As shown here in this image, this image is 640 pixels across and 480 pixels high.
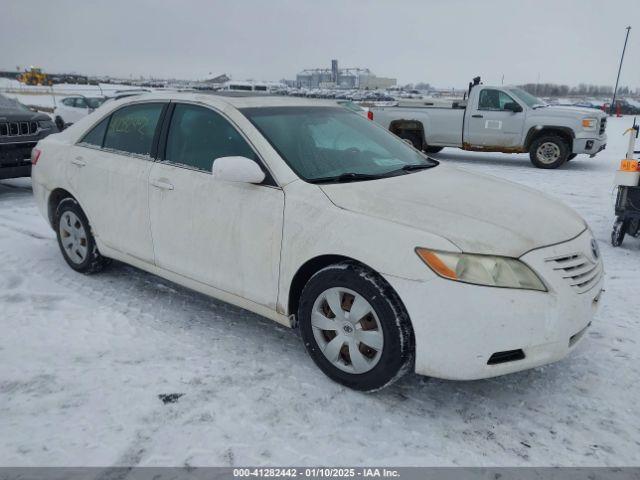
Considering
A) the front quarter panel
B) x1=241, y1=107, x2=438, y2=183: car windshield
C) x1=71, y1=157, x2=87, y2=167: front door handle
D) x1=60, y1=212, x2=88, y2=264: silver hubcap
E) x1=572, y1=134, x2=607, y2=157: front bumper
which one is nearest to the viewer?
the front quarter panel

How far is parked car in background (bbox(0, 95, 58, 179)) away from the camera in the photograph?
7.91 metres

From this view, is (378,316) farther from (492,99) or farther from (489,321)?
(492,99)

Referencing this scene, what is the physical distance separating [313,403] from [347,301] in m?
0.61

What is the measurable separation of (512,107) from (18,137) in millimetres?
10422

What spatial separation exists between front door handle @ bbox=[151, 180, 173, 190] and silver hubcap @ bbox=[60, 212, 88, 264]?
3.99 ft

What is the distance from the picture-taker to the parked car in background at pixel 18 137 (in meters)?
7.91

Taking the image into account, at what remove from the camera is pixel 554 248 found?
2.86 meters

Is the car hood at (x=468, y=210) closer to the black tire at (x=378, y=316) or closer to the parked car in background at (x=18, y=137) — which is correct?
the black tire at (x=378, y=316)

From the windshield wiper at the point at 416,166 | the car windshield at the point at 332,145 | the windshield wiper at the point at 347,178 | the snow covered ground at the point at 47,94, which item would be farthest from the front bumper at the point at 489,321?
the snow covered ground at the point at 47,94

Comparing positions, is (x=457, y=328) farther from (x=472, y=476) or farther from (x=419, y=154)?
(x=419, y=154)

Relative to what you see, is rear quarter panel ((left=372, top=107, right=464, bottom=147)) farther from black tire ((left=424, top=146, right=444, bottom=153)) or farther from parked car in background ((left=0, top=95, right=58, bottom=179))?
parked car in background ((left=0, top=95, right=58, bottom=179))

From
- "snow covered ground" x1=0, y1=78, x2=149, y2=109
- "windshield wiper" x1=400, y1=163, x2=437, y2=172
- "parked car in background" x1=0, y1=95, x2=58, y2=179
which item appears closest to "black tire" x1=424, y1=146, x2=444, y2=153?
"parked car in background" x1=0, y1=95, x2=58, y2=179

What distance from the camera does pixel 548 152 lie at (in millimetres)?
12094

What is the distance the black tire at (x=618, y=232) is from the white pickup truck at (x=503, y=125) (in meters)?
6.56
